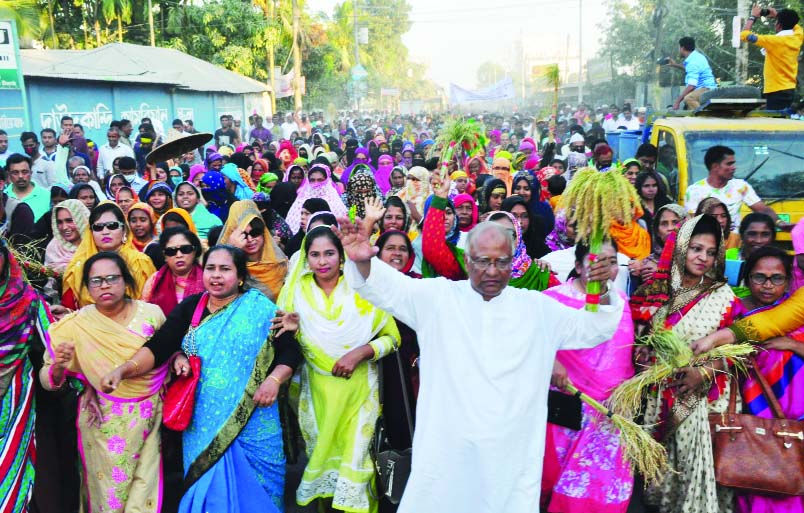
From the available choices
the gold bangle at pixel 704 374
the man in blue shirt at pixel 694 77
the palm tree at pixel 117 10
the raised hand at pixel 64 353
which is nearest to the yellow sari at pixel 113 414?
the raised hand at pixel 64 353

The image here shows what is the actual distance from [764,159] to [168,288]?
5447 mm

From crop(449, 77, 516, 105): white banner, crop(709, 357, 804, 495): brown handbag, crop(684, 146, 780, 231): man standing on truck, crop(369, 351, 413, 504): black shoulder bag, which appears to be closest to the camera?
crop(709, 357, 804, 495): brown handbag

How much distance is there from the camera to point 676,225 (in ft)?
17.1

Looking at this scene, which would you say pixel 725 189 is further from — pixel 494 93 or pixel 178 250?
pixel 494 93

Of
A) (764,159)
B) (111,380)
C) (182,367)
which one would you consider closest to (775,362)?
(182,367)

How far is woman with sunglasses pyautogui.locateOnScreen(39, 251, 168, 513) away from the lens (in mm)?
3871

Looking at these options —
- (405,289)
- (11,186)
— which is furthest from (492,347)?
(11,186)

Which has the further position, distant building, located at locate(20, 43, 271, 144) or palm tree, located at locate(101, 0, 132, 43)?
palm tree, located at locate(101, 0, 132, 43)

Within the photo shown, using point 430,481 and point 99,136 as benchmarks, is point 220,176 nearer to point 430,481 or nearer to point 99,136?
point 430,481

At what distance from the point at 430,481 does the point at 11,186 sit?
7052 mm

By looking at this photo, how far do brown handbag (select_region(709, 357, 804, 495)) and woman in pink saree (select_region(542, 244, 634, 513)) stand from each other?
47cm

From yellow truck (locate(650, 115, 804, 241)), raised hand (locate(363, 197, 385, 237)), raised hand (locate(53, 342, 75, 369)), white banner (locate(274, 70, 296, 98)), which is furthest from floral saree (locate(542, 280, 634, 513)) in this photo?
white banner (locate(274, 70, 296, 98))

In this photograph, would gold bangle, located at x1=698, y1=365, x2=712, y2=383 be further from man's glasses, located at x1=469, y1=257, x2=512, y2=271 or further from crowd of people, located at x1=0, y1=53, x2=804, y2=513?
man's glasses, located at x1=469, y1=257, x2=512, y2=271

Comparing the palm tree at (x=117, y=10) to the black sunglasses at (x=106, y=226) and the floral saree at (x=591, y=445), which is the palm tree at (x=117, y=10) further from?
the floral saree at (x=591, y=445)
